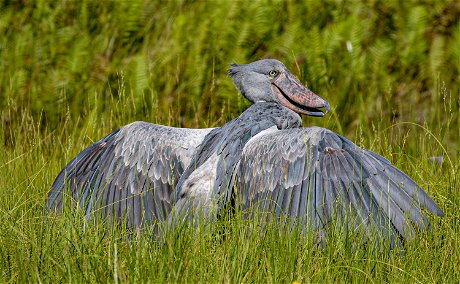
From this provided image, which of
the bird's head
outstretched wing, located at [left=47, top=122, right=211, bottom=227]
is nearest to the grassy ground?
the bird's head

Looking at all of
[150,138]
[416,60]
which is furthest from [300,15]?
[150,138]

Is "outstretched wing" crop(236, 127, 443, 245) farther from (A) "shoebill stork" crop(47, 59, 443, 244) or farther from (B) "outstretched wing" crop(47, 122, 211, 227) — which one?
(B) "outstretched wing" crop(47, 122, 211, 227)

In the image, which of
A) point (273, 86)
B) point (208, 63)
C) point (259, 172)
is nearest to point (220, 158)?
point (259, 172)

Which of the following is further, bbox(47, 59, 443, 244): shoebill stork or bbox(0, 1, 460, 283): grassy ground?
bbox(0, 1, 460, 283): grassy ground

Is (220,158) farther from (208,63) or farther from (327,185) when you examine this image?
(208,63)

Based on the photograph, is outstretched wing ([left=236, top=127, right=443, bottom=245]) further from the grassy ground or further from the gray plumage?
the grassy ground

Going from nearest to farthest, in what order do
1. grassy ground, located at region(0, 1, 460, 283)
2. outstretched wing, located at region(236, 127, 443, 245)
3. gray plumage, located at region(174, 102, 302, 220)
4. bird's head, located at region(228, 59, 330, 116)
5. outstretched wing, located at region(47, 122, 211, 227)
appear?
outstretched wing, located at region(236, 127, 443, 245), gray plumage, located at region(174, 102, 302, 220), outstretched wing, located at region(47, 122, 211, 227), bird's head, located at region(228, 59, 330, 116), grassy ground, located at region(0, 1, 460, 283)

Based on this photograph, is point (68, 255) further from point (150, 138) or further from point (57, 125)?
point (57, 125)

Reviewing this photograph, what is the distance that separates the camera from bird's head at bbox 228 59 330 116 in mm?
6242

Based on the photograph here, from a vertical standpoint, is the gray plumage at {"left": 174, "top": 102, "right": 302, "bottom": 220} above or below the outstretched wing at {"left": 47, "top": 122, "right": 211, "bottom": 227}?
above

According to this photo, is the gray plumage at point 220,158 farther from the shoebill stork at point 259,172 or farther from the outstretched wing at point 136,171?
the outstretched wing at point 136,171

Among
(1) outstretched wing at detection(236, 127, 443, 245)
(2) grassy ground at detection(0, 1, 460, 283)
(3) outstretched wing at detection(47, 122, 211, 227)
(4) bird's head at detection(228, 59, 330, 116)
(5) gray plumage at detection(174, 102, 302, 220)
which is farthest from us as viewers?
(2) grassy ground at detection(0, 1, 460, 283)

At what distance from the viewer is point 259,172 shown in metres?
5.10

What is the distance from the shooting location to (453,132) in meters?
7.79
